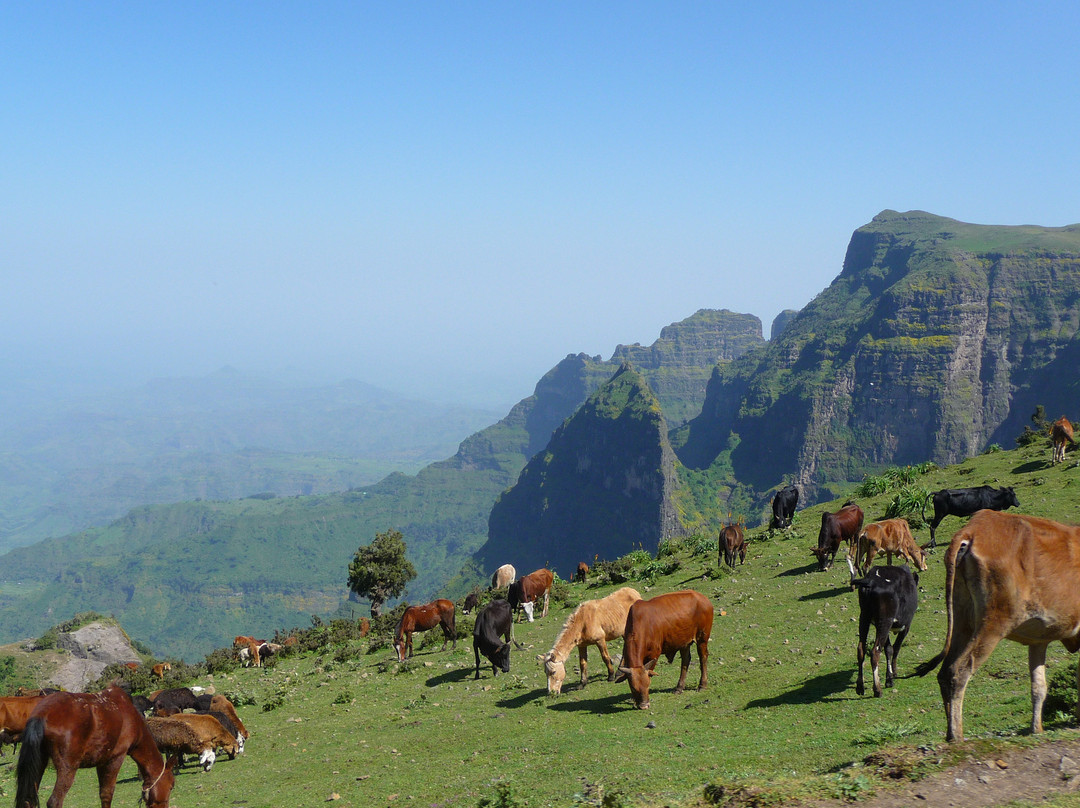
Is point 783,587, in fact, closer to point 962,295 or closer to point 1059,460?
point 1059,460

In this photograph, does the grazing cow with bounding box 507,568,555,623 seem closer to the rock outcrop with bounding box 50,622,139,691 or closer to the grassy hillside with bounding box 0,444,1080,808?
the grassy hillside with bounding box 0,444,1080,808

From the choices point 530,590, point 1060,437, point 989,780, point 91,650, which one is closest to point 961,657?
point 989,780

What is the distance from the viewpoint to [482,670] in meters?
20.1

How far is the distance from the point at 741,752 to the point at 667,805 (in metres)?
2.91

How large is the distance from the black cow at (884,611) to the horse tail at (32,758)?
43.0 feet

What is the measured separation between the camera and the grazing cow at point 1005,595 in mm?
8555

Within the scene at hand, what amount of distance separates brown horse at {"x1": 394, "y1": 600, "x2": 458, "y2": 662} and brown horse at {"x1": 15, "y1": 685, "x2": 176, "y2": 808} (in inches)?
477

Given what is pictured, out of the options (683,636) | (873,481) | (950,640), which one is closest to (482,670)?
(683,636)

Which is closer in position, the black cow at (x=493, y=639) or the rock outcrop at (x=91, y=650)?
the black cow at (x=493, y=639)

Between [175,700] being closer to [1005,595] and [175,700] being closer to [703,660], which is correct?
[703,660]

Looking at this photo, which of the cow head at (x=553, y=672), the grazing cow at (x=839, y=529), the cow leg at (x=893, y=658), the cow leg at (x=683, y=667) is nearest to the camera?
the cow leg at (x=893, y=658)

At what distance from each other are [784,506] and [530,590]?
12593 millimetres

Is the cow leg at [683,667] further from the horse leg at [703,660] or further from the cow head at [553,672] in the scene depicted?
the cow head at [553,672]

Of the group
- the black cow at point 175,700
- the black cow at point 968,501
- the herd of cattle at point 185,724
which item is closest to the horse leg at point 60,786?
the herd of cattle at point 185,724
